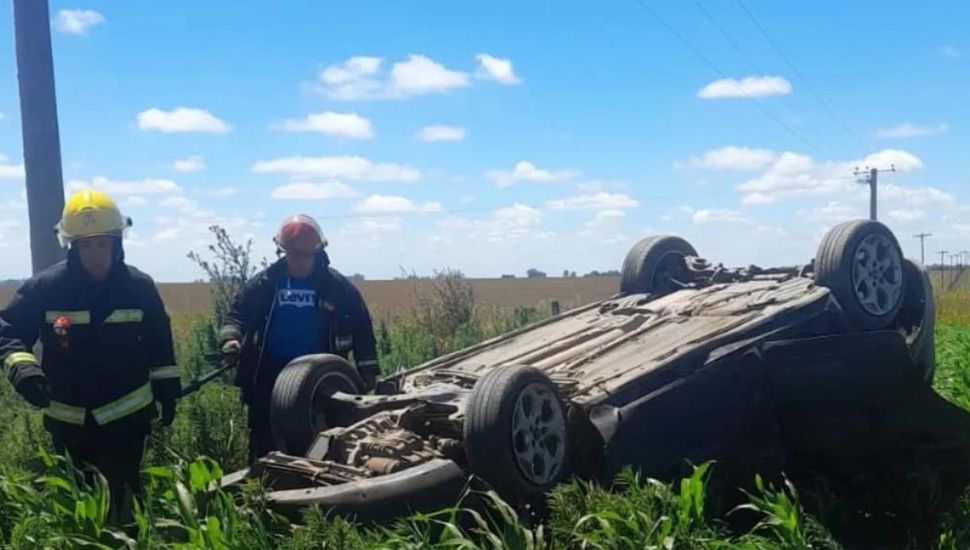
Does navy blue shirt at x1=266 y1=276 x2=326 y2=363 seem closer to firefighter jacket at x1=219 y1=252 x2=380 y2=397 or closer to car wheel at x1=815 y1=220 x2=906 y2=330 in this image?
firefighter jacket at x1=219 y1=252 x2=380 y2=397

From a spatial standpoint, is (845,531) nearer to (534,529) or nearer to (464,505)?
(534,529)

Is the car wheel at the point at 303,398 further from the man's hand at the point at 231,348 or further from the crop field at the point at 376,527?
the man's hand at the point at 231,348

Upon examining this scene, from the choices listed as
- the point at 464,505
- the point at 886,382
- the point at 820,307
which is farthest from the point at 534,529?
the point at 820,307

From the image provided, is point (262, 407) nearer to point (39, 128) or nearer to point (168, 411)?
point (168, 411)

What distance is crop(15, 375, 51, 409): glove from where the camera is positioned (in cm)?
454

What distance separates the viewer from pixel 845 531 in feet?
17.4

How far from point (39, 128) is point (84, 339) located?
2.08 metres

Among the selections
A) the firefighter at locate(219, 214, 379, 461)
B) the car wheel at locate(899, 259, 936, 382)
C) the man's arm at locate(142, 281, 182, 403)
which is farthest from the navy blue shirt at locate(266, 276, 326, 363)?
the car wheel at locate(899, 259, 936, 382)

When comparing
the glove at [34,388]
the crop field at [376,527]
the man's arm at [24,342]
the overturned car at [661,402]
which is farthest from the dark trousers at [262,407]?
the glove at [34,388]

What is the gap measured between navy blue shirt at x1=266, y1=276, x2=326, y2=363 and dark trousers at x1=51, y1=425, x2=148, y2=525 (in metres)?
1.22

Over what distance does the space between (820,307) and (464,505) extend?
9.61 feet

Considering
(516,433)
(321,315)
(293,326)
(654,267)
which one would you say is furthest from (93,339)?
(654,267)

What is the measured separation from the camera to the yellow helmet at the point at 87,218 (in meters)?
4.91

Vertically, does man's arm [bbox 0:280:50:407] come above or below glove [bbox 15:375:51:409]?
above
